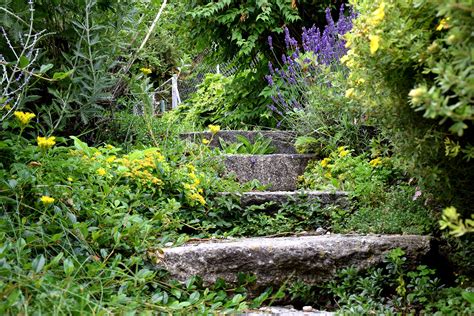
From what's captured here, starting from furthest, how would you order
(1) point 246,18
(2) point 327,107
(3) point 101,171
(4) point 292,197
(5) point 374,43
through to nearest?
(1) point 246,18
(2) point 327,107
(4) point 292,197
(3) point 101,171
(5) point 374,43

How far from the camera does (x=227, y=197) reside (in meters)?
3.21

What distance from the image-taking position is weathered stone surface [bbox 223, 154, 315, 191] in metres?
3.93

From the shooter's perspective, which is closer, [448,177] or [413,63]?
[413,63]

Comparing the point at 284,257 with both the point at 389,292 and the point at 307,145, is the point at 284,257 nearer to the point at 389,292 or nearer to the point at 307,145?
the point at 389,292

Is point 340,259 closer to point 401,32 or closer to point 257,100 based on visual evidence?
point 401,32

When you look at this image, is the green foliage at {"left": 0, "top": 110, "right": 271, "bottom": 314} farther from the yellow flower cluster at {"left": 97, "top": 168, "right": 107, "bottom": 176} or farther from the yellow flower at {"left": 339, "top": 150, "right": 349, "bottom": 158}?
the yellow flower at {"left": 339, "top": 150, "right": 349, "bottom": 158}

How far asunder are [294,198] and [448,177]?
130 cm

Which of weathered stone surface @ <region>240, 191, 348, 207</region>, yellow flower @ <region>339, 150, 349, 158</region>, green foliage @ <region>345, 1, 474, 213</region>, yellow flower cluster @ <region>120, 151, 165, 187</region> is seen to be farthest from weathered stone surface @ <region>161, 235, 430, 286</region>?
yellow flower @ <region>339, 150, 349, 158</region>

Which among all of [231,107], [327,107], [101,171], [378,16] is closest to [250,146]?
[327,107]

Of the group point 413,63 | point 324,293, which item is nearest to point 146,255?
point 324,293

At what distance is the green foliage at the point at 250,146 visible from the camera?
14.7 ft

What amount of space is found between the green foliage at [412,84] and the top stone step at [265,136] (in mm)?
2393

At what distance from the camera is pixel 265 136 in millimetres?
4746

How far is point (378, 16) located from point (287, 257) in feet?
3.75
